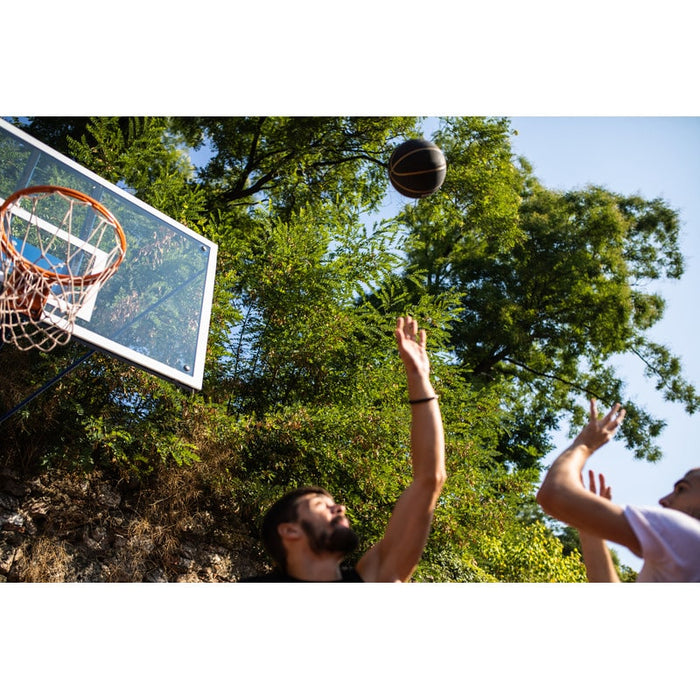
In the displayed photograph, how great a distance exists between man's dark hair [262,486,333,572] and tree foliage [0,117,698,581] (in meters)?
4.89

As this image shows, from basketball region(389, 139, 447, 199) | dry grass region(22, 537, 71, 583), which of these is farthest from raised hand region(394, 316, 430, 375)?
dry grass region(22, 537, 71, 583)

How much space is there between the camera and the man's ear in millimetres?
2078

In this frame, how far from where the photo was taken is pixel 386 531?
2.05 metres

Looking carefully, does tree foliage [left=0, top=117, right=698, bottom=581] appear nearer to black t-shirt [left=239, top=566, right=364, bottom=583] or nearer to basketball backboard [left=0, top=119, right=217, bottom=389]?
basketball backboard [left=0, top=119, right=217, bottom=389]

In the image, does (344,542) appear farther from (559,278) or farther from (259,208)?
(559,278)

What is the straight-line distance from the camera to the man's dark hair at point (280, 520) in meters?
2.09

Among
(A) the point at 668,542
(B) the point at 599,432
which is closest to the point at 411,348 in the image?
(B) the point at 599,432

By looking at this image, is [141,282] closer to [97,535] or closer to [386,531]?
[97,535]

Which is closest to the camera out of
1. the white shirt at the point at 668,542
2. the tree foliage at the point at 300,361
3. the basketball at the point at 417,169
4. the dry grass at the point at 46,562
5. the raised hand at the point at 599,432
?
the white shirt at the point at 668,542

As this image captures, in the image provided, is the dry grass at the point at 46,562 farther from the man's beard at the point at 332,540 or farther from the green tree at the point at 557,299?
the green tree at the point at 557,299

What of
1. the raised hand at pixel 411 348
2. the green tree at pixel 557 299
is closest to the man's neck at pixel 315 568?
the raised hand at pixel 411 348

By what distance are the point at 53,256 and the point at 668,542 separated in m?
4.06

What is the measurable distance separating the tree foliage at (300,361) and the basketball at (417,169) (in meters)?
2.97

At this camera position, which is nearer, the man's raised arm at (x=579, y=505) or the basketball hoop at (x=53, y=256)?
the man's raised arm at (x=579, y=505)
